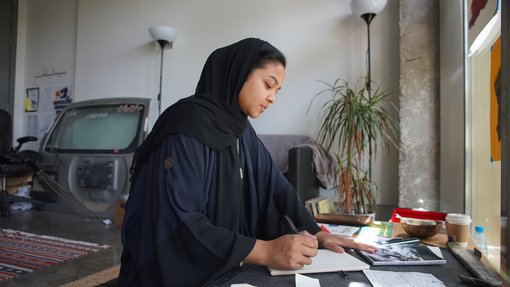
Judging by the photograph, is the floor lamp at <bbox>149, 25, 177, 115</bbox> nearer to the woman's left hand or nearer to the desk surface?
the woman's left hand

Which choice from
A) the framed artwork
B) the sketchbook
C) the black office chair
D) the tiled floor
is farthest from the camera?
the framed artwork

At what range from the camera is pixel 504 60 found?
0.74 meters

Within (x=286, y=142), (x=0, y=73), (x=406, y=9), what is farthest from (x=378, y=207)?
(x=0, y=73)

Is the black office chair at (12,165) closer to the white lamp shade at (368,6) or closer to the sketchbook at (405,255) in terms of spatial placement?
the white lamp shade at (368,6)

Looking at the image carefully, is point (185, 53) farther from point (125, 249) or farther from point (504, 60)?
point (504, 60)

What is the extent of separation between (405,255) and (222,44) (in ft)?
11.5

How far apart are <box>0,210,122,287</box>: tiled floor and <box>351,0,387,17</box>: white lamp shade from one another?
2765mm

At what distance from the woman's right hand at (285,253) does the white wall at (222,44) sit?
2.64 meters

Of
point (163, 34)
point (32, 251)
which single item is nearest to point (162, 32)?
point (163, 34)

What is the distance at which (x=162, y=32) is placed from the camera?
157 inches

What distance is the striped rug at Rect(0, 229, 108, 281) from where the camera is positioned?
2.25m

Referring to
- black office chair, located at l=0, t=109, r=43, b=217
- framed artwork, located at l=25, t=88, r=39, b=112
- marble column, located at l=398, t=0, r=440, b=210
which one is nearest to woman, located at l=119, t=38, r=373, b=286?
marble column, located at l=398, t=0, r=440, b=210

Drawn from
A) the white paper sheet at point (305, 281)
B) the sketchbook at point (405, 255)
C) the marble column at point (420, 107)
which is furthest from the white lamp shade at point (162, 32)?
the white paper sheet at point (305, 281)

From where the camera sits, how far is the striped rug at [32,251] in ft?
7.39
